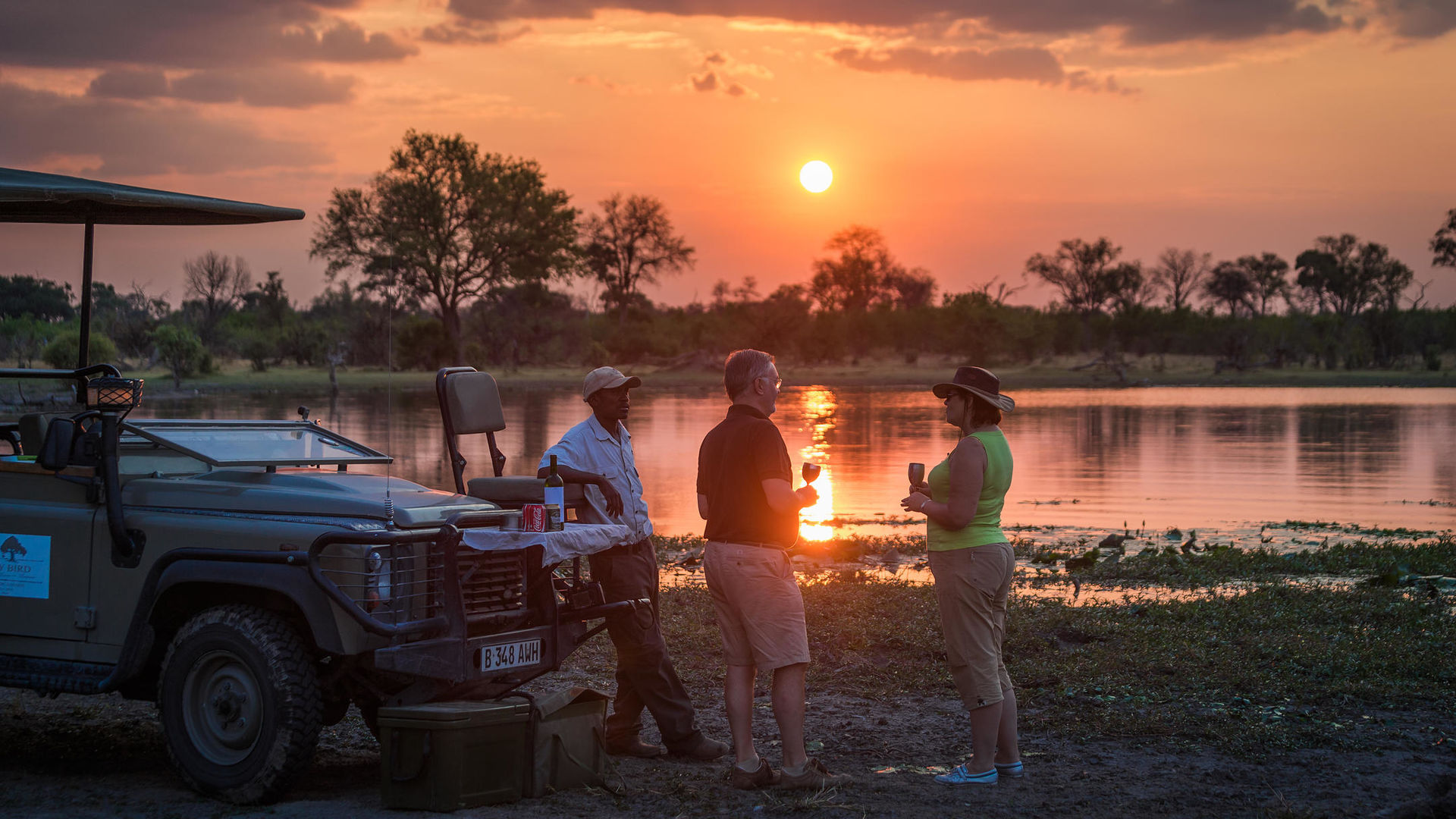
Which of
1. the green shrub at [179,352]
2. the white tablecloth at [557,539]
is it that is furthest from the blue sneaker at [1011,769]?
the green shrub at [179,352]

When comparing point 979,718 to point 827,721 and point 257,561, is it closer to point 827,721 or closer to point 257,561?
point 827,721

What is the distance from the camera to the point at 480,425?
6332 mm

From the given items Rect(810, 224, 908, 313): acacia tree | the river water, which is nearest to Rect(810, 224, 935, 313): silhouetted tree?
Rect(810, 224, 908, 313): acacia tree

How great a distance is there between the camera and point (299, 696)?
5.02 meters

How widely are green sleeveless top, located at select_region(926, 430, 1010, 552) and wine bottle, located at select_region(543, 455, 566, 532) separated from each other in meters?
1.67

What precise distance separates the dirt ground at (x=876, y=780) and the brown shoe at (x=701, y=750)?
0.07 meters

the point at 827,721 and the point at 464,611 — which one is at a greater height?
the point at 464,611

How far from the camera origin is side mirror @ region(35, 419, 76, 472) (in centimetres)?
538

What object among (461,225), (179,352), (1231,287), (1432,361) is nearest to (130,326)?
(179,352)

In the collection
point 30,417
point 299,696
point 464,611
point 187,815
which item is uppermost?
point 30,417

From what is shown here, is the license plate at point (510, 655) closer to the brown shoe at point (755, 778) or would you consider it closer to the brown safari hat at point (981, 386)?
the brown shoe at point (755, 778)

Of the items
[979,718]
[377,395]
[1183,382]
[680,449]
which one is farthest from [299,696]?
[1183,382]

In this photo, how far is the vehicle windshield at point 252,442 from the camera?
19.1 ft

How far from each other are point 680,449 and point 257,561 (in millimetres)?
21563
